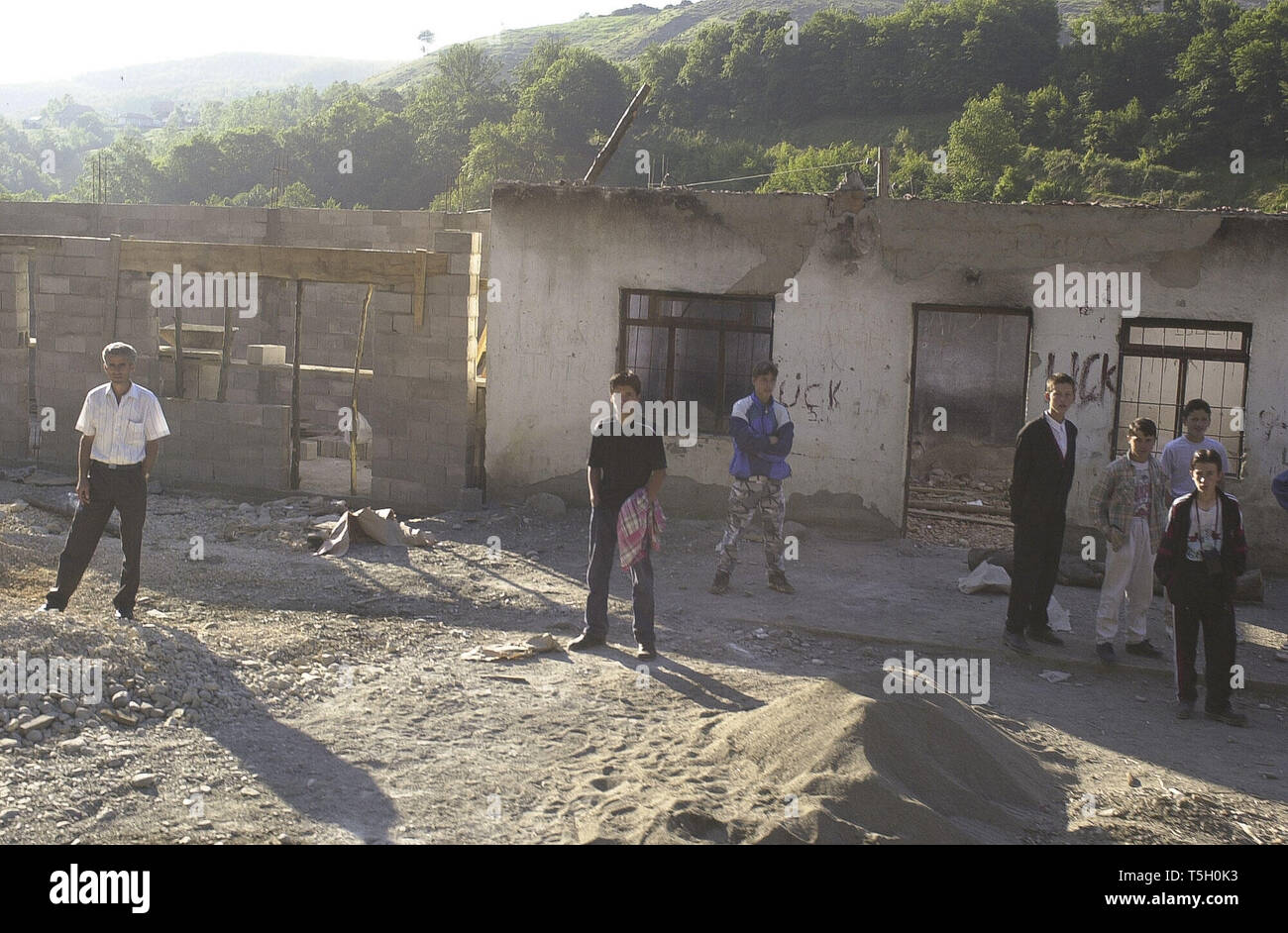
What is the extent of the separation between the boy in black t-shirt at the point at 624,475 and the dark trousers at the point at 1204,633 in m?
3.23

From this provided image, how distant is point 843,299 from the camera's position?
11945 mm

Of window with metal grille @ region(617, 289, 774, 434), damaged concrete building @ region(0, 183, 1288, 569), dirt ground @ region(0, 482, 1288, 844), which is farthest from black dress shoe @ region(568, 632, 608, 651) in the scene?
window with metal grille @ region(617, 289, 774, 434)

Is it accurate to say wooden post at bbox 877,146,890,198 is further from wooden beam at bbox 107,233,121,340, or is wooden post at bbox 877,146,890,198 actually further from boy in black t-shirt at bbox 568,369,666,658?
wooden beam at bbox 107,233,121,340

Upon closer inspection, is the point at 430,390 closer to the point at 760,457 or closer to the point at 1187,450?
the point at 760,457

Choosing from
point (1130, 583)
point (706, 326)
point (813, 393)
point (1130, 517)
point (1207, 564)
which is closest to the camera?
point (1207, 564)

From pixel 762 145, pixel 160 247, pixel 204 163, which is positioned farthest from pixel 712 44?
pixel 160 247

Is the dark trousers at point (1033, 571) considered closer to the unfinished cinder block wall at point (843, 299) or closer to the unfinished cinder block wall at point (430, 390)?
the unfinished cinder block wall at point (843, 299)

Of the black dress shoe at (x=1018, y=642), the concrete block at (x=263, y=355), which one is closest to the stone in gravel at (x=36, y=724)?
the black dress shoe at (x=1018, y=642)

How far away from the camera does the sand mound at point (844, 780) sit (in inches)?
205

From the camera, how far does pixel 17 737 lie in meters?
5.81

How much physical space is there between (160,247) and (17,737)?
9.01 metres

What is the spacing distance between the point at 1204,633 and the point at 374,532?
23.6 feet

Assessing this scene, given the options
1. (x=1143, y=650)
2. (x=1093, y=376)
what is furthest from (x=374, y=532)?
(x=1093, y=376)
